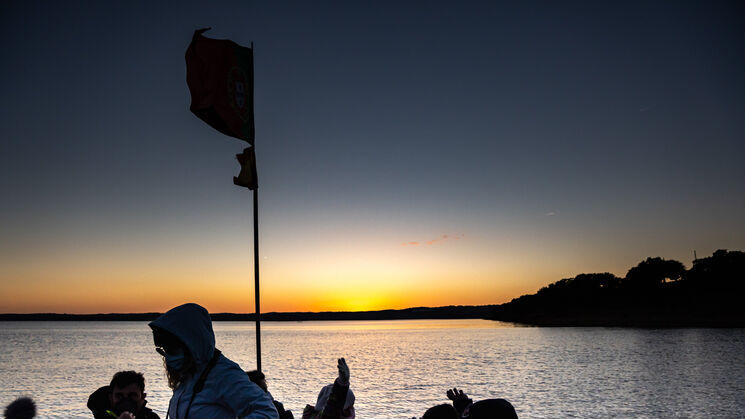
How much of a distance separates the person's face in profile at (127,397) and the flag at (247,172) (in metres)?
3.82

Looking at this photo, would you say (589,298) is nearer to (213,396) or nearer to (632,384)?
(632,384)

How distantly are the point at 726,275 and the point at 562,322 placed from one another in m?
66.6

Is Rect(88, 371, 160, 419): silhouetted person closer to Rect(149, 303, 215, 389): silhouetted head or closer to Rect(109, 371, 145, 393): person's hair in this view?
Rect(109, 371, 145, 393): person's hair

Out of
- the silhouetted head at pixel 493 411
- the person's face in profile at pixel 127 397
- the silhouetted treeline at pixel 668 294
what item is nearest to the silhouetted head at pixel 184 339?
the silhouetted head at pixel 493 411

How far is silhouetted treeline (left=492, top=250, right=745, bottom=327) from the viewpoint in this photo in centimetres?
14075

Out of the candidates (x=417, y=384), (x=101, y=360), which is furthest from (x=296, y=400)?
(x=101, y=360)

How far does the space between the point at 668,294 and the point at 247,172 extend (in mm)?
169693

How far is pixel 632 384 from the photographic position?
34.1m

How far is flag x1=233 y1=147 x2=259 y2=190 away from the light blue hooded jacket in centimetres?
564

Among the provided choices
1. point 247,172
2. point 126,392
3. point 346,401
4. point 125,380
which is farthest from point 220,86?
point 346,401

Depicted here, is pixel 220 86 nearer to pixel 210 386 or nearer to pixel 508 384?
pixel 210 386

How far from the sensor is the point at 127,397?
547 centimetres

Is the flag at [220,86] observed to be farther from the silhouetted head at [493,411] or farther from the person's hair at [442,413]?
the silhouetted head at [493,411]

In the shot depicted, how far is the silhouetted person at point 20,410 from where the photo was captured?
4.99 meters
